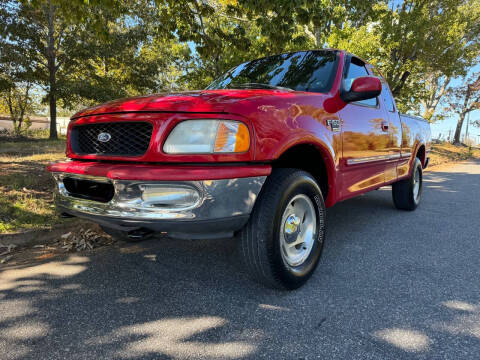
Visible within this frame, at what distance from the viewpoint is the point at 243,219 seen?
1.96 m

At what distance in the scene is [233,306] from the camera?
210cm

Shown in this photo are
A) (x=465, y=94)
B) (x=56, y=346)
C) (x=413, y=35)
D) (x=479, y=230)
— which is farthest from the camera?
(x=465, y=94)

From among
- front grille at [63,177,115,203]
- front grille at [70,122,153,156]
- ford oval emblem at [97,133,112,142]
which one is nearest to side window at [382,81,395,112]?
front grille at [70,122,153,156]

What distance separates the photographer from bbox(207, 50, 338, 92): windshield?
9.57 feet

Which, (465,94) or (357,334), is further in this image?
(465,94)

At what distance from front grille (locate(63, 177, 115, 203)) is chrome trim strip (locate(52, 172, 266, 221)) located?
0.07 meters

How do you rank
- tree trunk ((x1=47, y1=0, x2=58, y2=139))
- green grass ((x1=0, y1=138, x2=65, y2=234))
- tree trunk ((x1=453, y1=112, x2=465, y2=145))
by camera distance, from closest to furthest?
1. green grass ((x1=0, y1=138, x2=65, y2=234))
2. tree trunk ((x1=47, y1=0, x2=58, y2=139))
3. tree trunk ((x1=453, y1=112, x2=465, y2=145))

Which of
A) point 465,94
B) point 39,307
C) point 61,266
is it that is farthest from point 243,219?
point 465,94

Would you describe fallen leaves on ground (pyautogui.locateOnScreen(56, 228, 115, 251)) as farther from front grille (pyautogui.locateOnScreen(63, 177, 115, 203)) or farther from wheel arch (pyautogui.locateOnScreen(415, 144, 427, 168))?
wheel arch (pyautogui.locateOnScreen(415, 144, 427, 168))

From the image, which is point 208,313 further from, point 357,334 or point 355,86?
point 355,86

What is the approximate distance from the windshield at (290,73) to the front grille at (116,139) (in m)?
1.25

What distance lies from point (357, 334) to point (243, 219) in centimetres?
91

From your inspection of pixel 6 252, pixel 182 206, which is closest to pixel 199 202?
pixel 182 206

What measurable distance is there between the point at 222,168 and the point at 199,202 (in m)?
0.24
